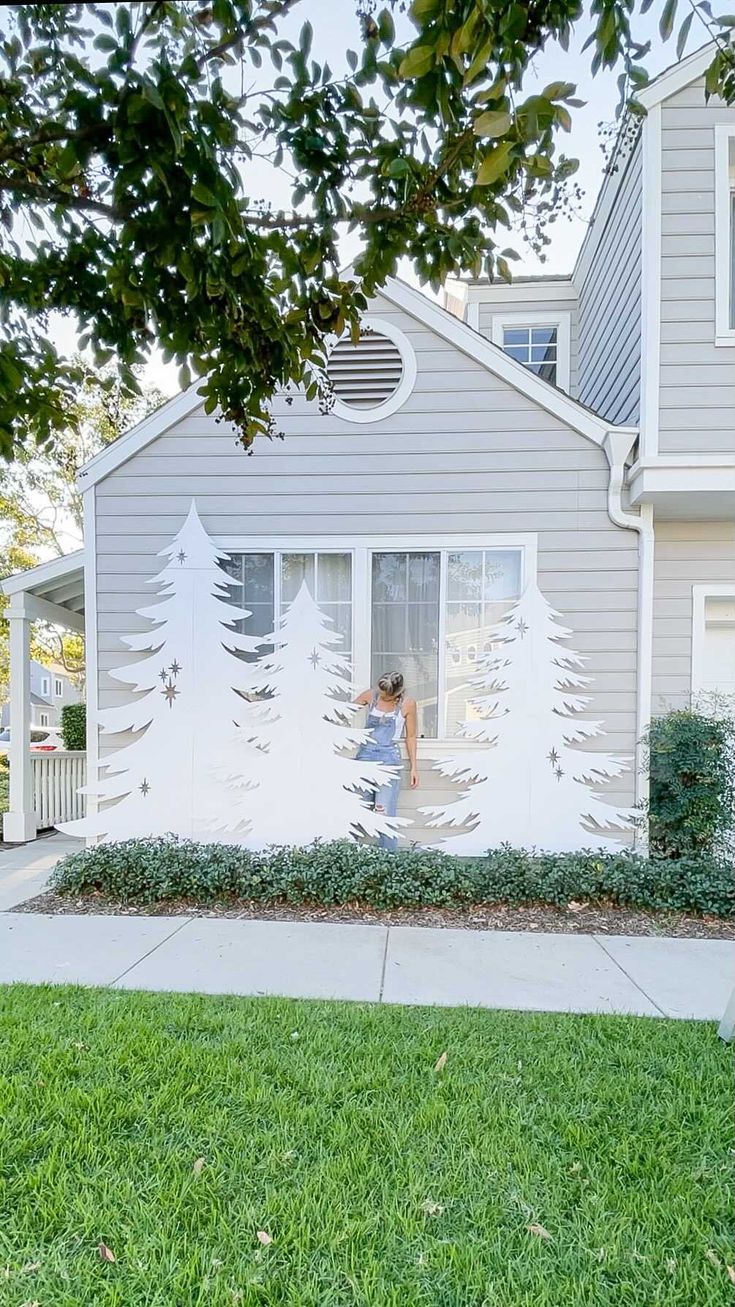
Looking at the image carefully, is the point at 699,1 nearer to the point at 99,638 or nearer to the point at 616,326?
the point at 616,326

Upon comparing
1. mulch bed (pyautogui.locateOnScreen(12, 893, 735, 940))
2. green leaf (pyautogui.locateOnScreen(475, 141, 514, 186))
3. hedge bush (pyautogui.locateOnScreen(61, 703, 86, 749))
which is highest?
green leaf (pyautogui.locateOnScreen(475, 141, 514, 186))

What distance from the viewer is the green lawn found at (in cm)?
170

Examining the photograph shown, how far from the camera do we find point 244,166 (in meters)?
2.59

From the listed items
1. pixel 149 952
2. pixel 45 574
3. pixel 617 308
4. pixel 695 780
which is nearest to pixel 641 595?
pixel 695 780

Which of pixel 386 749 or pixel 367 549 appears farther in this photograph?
pixel 367 549

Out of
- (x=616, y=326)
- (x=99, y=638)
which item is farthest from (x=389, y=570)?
(x=616, y=326)

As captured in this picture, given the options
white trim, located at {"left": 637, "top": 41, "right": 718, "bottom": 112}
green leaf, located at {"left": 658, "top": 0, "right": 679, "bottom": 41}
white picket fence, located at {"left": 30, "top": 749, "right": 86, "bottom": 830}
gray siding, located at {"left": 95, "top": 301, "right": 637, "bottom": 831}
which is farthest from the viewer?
white picket fence, located at {"left": 30, "top": 749, "right": 86, "bottom": 830}

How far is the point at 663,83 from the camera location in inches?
189

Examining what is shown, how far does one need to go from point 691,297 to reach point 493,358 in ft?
4.91

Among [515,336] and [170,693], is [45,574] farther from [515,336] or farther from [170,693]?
[515,336]

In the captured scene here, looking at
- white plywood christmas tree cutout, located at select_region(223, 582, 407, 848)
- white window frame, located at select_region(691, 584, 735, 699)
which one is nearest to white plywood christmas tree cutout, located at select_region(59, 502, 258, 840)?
white plywood christmas tree cutout, located at select_region(223, 582, 407, 848)

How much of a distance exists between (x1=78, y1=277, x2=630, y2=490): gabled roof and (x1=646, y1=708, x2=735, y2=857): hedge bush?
7.66 feet

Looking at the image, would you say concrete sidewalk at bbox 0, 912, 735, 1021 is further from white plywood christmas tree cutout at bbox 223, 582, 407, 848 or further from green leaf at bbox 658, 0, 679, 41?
green leaf at bbox 658, 0, 679, 41

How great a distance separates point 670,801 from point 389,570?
9.38 feet
